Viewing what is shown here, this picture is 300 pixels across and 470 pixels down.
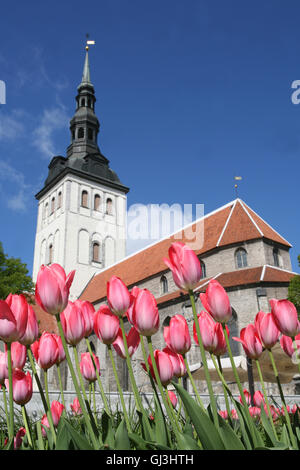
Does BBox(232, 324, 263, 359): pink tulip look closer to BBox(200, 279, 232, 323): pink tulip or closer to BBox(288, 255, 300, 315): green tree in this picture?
BBox(200, 279, 232, 323): pink tulip

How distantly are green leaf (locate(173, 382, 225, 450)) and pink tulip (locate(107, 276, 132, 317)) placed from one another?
467mm

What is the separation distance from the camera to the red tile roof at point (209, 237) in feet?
80.9

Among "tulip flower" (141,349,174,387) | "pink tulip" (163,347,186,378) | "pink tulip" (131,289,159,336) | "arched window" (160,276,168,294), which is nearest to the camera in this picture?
"pink tulip" (131,289,159,336)

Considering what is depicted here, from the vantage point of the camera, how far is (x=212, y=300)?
1598 mm

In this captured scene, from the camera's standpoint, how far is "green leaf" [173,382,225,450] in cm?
121

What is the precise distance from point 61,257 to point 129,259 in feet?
22.4

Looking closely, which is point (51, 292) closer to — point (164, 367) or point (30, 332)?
point (30, 332)

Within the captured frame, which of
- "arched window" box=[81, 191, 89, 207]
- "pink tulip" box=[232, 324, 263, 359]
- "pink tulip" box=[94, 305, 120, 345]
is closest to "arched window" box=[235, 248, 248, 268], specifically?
"arched window" box=[81, 191, 89, 207]

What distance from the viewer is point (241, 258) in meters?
23.8

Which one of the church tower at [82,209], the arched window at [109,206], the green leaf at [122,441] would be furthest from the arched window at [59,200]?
the green leaf at [122,441]

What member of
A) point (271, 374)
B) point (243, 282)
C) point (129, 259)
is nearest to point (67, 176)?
point (129, 259)

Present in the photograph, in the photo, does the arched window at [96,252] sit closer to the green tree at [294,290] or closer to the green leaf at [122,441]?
the green tree at [294,290]

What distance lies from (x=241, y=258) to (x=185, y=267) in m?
23.0

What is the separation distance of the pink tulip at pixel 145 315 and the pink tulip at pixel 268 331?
578 millimetres
